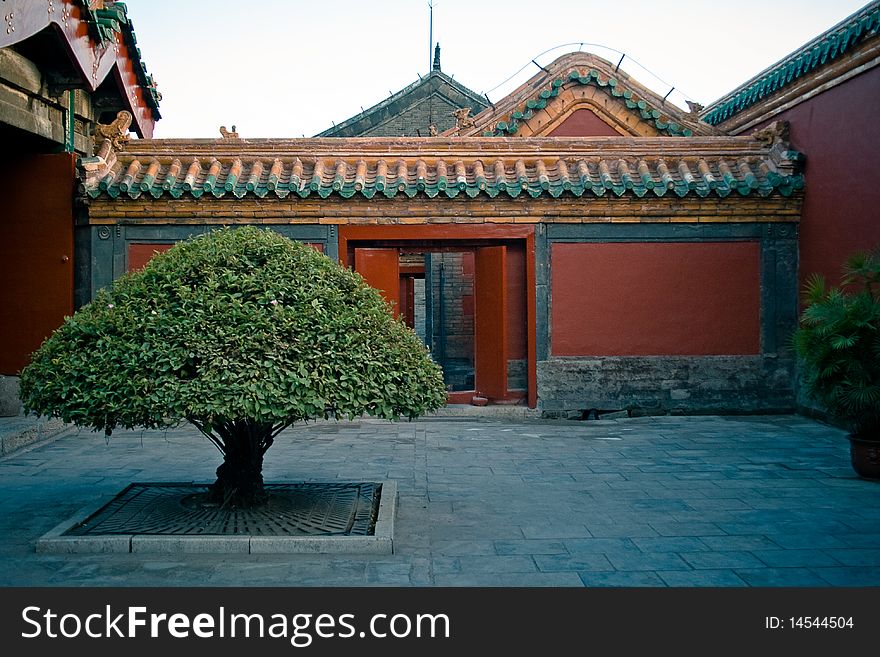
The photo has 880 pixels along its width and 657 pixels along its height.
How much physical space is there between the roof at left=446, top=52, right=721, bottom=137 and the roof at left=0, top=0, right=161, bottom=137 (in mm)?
4657

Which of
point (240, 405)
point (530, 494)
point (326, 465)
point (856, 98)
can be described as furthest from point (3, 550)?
point (856, 98)

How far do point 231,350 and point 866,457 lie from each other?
4.81 metres

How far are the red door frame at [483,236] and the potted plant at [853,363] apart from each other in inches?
141

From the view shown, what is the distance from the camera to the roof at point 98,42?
23.4 ft

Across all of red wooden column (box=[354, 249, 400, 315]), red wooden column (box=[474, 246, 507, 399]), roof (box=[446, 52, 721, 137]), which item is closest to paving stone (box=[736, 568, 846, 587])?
red wooden column (box=[474, 246, 507, 399])

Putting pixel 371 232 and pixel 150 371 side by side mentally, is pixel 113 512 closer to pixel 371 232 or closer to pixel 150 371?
pixel 150 371

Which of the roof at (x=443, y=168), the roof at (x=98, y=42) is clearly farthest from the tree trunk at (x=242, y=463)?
the roof at (x=443, y=168)

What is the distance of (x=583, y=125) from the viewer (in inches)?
511

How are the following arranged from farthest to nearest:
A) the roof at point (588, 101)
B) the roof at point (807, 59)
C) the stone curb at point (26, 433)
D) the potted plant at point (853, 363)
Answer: the roof at point (588, 101) < the roof at point (807, 59) < the stone curb at point (26, 433) < the potted plant at point (853, 363)

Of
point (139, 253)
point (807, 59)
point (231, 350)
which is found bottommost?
point (231, 350)

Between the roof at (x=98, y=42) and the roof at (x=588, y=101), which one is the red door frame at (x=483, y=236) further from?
the roof at (x=588, y=101)

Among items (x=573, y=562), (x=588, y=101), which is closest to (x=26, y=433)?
(x=573, y=562)

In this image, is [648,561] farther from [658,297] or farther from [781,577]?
[658,297]

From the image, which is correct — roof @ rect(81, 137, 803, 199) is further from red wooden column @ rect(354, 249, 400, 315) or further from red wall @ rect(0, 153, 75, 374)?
red wooden column @ rect(354, 249, 400, 315)
